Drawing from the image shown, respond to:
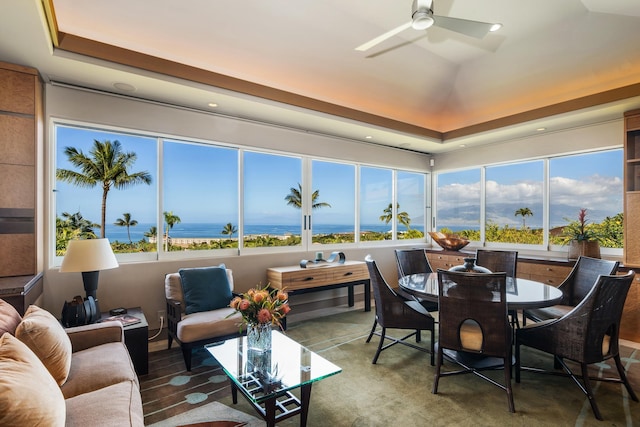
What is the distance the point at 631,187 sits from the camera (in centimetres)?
392

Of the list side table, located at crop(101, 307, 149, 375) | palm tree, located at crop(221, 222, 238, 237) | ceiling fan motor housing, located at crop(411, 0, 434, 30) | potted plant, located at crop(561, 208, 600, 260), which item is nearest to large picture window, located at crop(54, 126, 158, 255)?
palm tree, located at crop(221, 222, 238, 237)

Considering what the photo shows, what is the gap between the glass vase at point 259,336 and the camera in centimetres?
224

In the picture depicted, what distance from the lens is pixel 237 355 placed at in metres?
A: 2.41

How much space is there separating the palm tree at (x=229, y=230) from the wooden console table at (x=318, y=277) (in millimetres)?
689

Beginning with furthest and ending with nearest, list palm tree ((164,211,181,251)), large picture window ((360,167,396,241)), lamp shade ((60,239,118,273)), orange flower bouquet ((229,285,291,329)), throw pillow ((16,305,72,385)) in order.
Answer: large picture window ((360,167,396,241)) < palm tree ((164,211,181,251)) < lamp shade ((60,239,118,273)) < orange flower bouquet ((229,285,291,329)) < throw pillow ((16,305,72,385))

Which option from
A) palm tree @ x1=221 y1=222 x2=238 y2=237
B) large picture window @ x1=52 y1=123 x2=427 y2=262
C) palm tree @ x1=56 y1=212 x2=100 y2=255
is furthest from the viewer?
palm tree @ x1=221 y1=222 x2=238 y2=237

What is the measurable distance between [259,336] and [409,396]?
131 cm

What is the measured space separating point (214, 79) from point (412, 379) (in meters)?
3.44

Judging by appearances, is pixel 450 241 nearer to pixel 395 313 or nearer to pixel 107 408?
pixel 395 313

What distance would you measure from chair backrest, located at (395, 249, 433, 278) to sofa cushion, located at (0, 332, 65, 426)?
3705mm

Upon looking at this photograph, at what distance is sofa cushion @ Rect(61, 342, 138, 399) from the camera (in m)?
1.87

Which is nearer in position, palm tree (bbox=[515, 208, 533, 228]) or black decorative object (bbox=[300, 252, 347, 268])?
black decorative object (bbox=[300, 252, 347, 268])

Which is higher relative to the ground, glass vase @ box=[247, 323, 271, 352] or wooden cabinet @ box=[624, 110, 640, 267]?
wooden cabinet @ box=[624, 110, 640, 267]

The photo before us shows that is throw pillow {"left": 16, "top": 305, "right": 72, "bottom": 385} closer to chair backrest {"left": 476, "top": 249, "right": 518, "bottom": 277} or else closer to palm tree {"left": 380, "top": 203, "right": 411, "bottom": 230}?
chair backrest {"left": 476, "top": 249, "right": 518, "bottom": 277}
